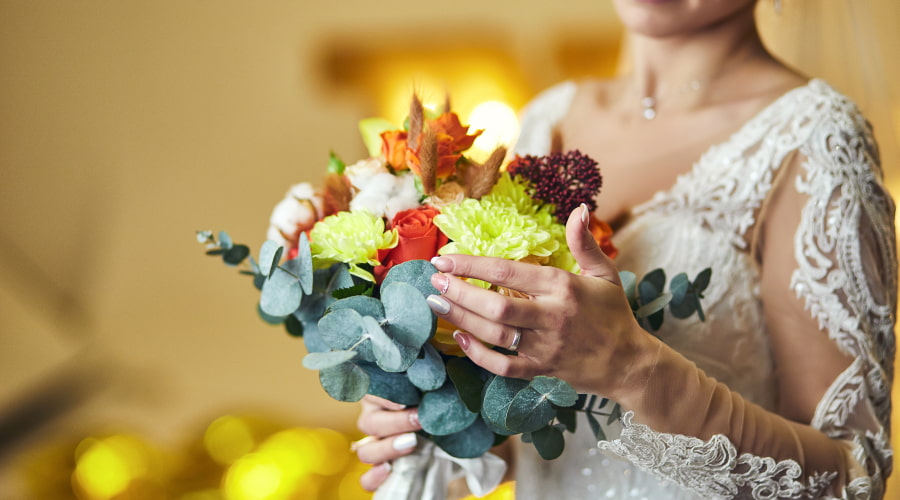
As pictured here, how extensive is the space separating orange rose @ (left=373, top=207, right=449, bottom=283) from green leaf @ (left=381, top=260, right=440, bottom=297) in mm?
42

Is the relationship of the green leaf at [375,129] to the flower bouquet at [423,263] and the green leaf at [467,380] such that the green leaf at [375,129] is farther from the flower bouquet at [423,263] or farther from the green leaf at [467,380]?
the green leaf at [467,380]

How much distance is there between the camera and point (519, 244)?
2.15 feet

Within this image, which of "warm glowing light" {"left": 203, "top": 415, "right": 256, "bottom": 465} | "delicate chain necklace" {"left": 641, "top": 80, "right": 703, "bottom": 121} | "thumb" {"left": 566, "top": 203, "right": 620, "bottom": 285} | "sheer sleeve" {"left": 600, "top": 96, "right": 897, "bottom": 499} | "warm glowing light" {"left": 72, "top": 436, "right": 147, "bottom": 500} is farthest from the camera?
"warm glowing light" {"left": 203, "top": 415, "right": 256, "bottom": 465}

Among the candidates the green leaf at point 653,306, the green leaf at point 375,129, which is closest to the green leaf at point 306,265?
the green leaf at point 375,129

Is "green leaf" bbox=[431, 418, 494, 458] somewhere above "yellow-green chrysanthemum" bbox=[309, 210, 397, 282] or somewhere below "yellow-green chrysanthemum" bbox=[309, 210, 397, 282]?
below

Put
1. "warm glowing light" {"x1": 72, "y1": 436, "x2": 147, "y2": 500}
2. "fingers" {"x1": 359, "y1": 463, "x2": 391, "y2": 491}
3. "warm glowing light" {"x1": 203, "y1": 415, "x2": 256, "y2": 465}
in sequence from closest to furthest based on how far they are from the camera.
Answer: "fingers" {"x1": 359, "y1": 463, "x2": 391, "y2": 491}
"warm glowing light" {"x1": 72, "y1": 436, "x2": 147, "y2": 500}
"warm glowing light" {"x1": 203, "y1": 415, "x2": 256, "y2": 465}

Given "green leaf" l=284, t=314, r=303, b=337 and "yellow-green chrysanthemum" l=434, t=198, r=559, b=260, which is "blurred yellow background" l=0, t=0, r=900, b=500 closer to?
"green leaf" l=284, t=314, r=303, b=337

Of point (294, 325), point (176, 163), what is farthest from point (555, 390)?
point (176, 163)

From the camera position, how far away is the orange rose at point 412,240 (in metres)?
0.69

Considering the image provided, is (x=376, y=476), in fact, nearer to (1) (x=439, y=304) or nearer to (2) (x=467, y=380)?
(2) (x=467, y=380)

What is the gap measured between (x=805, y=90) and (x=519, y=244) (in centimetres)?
56

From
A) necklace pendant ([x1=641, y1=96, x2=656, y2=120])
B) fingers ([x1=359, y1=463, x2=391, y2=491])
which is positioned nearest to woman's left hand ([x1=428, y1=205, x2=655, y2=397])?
fingers ([x1=359, y1=463, x2=391, y2=491])

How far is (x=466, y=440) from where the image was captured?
2.56 feet

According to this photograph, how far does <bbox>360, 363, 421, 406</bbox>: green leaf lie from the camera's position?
746mm
